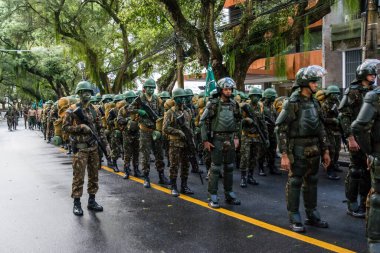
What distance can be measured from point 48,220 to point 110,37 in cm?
2034

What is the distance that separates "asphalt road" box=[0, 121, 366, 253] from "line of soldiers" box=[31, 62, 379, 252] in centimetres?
29

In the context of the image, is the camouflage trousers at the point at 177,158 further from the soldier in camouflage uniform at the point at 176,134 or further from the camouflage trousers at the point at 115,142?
the camouflage trousers at the point at 115,142

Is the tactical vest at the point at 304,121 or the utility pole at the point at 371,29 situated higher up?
the utility pole at the point at 371,29

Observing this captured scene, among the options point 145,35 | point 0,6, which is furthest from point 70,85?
point 145,35

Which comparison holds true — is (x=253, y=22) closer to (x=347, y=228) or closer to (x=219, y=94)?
(x=219, y=94)

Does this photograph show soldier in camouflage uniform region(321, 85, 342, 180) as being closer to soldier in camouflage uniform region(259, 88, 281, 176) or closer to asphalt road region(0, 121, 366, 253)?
asphalt road region(0, 121, 366, 253)

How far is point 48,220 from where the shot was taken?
591 centimetres

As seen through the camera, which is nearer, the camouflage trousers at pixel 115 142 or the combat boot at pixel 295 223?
the combat boot at pixel 295 223

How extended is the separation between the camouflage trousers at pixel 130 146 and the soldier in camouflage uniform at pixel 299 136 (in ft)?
15.2

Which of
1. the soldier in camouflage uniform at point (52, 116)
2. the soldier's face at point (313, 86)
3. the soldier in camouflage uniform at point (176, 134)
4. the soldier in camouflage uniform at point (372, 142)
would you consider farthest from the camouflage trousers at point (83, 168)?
the soldier in camouflage uniform at point (52, 116)

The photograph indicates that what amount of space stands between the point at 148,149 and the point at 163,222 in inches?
102

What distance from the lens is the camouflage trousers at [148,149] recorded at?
8016 millimetres

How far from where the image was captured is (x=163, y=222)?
565cm

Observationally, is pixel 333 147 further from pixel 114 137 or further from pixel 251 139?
pixel 114 137
